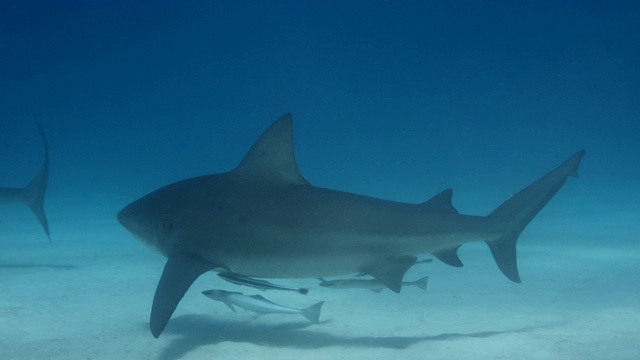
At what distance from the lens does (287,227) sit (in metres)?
4.53

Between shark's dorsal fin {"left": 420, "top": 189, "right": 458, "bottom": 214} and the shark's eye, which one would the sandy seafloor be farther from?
shark's dorsal fin {"left": 420, "top": 189, "right": 458, "bottom": 214}

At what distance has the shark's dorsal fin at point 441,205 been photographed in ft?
15.9

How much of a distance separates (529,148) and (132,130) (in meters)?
70.9

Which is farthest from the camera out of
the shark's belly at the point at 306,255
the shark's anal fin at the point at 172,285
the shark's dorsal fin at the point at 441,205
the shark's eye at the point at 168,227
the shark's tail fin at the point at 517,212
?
the shark's tail fin at the point at 517,212

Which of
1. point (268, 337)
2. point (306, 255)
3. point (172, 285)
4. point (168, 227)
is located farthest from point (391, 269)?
point (168, 227)

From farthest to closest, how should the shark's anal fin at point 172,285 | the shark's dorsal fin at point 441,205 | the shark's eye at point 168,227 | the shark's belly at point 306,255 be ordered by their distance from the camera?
the shark's dorsal fin at point 441,205 < the shark's eye at point 168,227 < the shark's belly at point 306,255 < the shark's anal fin at point 172,285

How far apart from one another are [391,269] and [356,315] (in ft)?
5.02

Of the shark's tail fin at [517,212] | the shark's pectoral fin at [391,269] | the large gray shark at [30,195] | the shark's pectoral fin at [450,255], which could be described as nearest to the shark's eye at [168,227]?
the shark's pectoral fin at [391,269]

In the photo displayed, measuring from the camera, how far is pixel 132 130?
319ft

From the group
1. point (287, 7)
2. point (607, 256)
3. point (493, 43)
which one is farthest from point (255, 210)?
point (287, 7)

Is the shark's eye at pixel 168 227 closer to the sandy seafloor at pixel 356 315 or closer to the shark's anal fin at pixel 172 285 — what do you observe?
the shark's anal fin at pixel 172 285

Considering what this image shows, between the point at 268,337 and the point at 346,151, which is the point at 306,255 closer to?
the point at 268,337

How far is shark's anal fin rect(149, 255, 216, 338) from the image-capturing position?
13.1ft

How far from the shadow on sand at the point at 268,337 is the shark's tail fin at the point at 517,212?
2.35 ft
